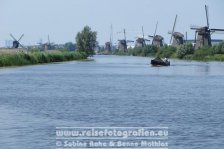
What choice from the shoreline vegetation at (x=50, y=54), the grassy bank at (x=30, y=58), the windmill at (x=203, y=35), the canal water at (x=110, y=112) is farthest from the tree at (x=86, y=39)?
the canal water at (x=110, y=112)

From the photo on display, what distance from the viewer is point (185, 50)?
4916 inches

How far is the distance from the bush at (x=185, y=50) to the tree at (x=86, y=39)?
19.6 metres

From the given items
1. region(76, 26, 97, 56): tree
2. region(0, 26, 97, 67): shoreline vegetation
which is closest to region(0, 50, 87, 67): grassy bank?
region(0, 26, 97, 67): shoreline vegetation

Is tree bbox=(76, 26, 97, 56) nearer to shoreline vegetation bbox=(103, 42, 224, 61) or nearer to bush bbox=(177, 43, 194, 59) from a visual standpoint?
shoreline vegetation bbox=(103, 42, 224, 61)

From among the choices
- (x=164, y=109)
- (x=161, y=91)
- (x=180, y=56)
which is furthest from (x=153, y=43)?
(x=164, y=109)

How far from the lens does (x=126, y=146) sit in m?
16.6

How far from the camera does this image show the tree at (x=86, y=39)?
11262 cm

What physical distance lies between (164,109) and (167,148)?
31.6ft

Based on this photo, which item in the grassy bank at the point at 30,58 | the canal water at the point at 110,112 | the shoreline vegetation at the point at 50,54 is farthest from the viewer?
the shoreline vegetation at the point at 50,54

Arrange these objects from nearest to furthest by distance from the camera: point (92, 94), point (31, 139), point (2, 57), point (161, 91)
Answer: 1. point (31, 139)
2. point (92, 94)
3. point (161, 91)
4. point (2, 57)

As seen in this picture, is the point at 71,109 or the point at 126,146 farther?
the point at 71,109

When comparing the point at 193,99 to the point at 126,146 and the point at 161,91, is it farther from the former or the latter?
the point at 126,146

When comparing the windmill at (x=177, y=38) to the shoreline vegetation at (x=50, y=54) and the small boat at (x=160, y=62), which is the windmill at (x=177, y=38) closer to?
the shoreline vegetation at (x=50, y=54)

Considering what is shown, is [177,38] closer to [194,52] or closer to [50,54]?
[194,52]
